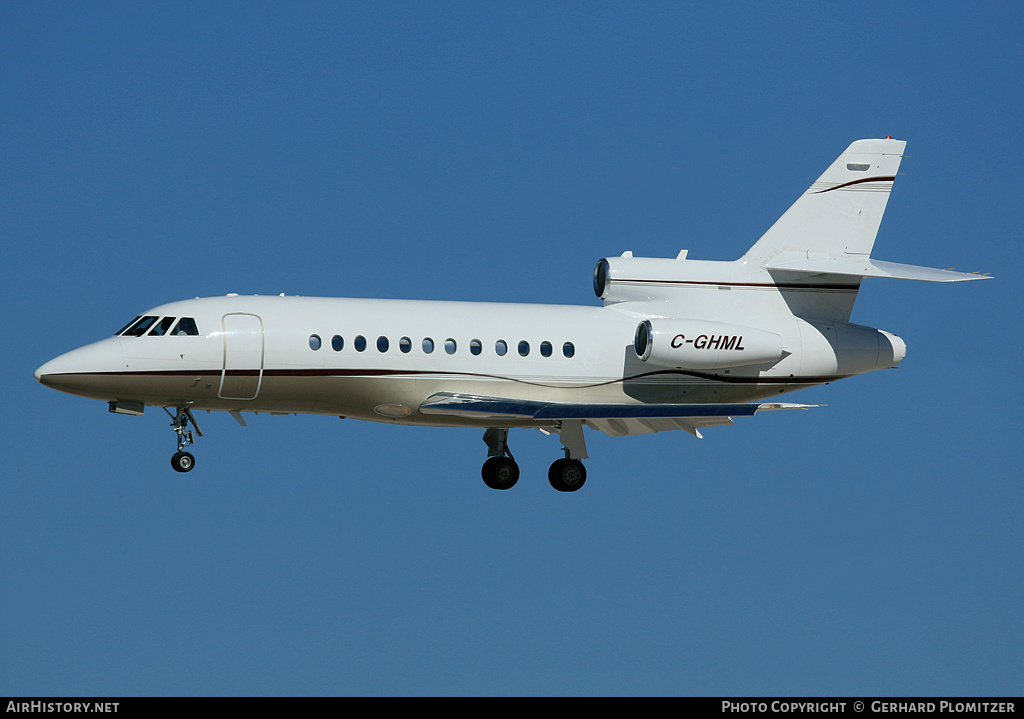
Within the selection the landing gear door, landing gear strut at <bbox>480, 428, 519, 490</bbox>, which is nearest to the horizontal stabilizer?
landing gear strut at <bbox>480, 428, 519, 490</bbox>

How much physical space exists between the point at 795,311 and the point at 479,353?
27.7ft

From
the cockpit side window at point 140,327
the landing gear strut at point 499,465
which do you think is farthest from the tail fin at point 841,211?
the cockpit side window at point 140,327

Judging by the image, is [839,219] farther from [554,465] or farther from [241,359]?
[241,359]

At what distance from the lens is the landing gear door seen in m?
31.3

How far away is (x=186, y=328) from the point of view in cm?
3152

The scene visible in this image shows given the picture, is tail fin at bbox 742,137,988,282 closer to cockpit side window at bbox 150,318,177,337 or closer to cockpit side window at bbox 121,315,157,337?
cockpit side window at bbox 150,318,177,337

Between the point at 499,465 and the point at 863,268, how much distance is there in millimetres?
10609

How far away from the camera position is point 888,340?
35.2m
